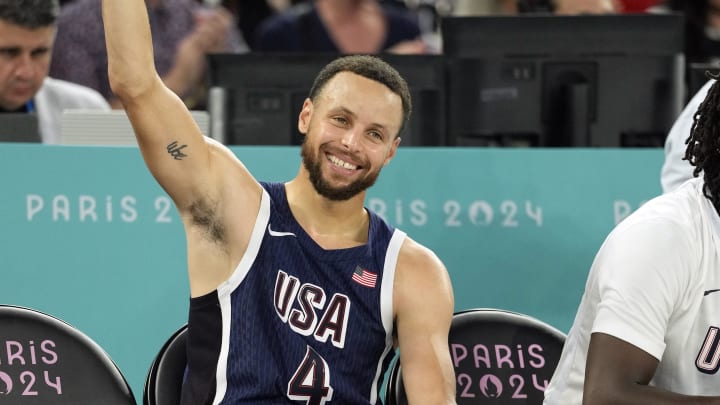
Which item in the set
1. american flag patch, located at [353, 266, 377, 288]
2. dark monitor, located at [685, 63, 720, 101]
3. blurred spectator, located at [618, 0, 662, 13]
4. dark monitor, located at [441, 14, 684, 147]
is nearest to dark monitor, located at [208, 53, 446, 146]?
dark monitor, located at [441, 14, 684, 147]

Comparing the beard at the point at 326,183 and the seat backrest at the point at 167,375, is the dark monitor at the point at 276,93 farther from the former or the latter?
the seat backrest at the point at 167,375

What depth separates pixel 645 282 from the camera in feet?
8.00

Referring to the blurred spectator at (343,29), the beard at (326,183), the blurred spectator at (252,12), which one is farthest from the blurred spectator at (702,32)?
the beard at (326,183)

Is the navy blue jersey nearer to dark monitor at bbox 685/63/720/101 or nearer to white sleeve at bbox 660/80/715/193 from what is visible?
white sleeve at bbox 660/80/715/193

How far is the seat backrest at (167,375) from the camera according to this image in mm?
2867

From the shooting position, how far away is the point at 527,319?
3166 millimetres

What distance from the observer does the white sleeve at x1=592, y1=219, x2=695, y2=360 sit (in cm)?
242

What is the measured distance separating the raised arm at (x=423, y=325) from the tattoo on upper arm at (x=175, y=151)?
574 millimetres

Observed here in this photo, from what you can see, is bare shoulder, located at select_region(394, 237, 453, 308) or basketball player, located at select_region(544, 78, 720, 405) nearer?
basketball player, located at select_region(544, 78, 720, 405)

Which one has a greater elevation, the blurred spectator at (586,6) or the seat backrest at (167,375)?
the blurred spectator at (586,6)

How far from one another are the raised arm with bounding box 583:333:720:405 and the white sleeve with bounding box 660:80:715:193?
3.46 ft

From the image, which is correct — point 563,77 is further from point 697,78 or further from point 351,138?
point 351,138

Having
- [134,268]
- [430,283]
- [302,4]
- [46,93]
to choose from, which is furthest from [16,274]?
[302,4]

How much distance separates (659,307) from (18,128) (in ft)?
7.31
